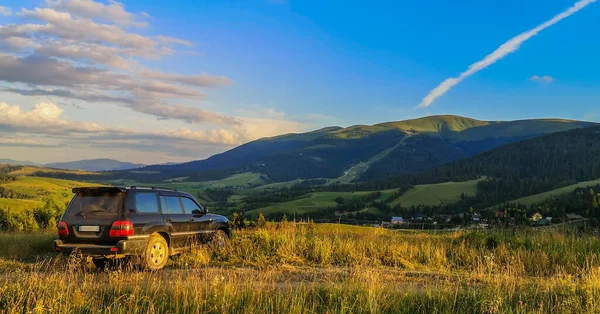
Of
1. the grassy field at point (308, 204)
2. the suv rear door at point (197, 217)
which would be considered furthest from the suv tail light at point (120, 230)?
the grassy field at point (308, 204)

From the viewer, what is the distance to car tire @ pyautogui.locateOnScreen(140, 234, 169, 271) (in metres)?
10.2

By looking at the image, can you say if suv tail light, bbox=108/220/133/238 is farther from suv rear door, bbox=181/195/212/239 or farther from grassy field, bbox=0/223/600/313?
suv rear door, bbox=181/195/212/239

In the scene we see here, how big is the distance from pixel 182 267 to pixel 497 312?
7.51 m

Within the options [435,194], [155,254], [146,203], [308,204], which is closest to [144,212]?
[146,203]

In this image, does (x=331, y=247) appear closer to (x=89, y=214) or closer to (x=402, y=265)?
(x=402, y=265)

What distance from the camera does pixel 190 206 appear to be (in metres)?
12.6

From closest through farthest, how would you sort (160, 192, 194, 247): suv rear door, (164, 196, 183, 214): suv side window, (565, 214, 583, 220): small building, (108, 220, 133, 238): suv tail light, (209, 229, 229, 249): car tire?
(108, 220, 133, 238): suv tail light → (160, 192, 194, 247): suv rear door → (164, 196, 183, 214): suv side window → (209, 229, 229, 249): car tire → (565, 214, 583, 220): small building

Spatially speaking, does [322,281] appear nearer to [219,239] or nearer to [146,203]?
[146,203]

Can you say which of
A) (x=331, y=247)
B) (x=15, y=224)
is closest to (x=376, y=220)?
(x=15, y=224)

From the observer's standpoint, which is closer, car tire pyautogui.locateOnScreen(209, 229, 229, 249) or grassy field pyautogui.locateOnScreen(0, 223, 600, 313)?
grassy field pyautogui.locateOnScreen(0, 223, 600, 313)

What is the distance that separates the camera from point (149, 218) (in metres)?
10.6

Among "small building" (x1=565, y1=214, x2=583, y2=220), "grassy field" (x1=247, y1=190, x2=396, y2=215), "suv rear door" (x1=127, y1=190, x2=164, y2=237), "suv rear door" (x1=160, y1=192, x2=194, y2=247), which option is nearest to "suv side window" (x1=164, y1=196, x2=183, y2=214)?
"suv rear door" (x1=160, y1=192, x2=194, y2=247)

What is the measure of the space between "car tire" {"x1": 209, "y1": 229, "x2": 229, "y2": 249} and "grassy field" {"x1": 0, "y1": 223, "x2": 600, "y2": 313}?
1.18 feet

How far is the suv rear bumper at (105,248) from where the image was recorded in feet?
31.5
